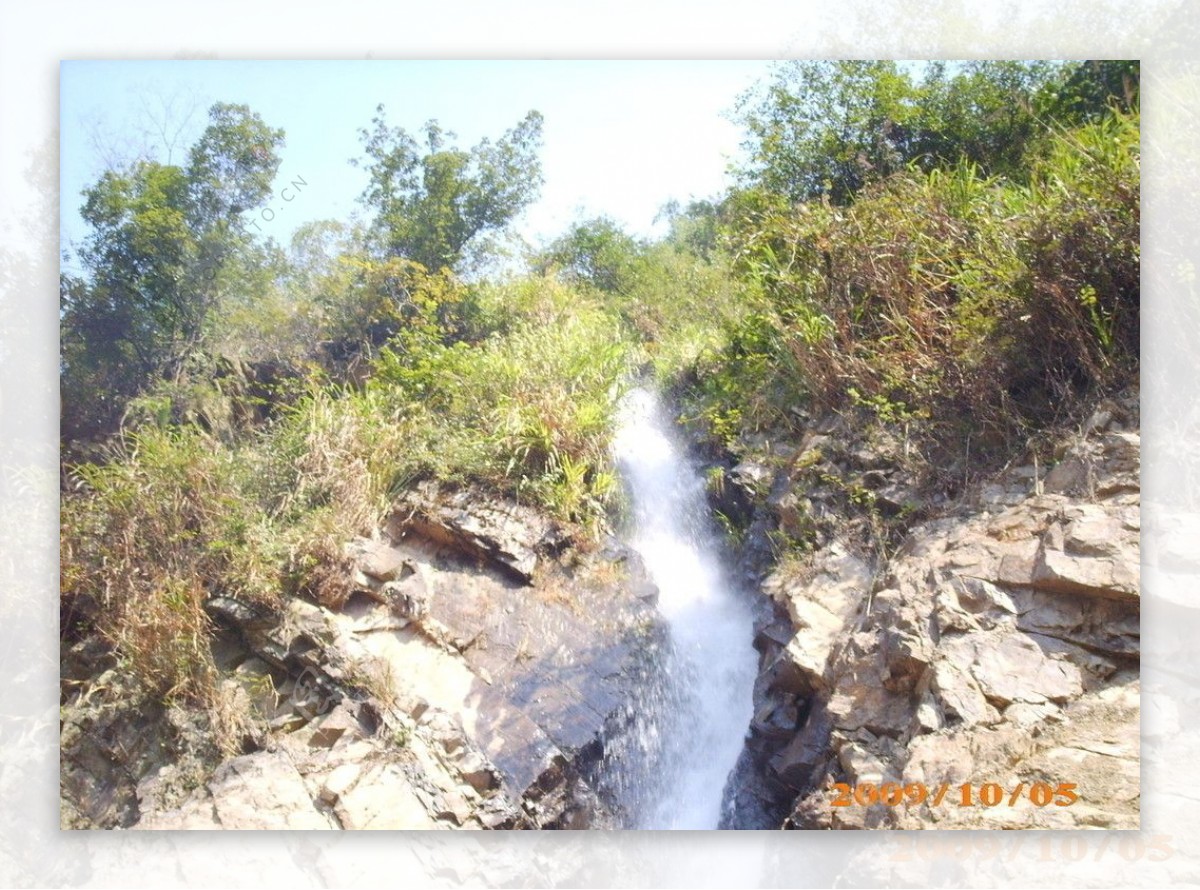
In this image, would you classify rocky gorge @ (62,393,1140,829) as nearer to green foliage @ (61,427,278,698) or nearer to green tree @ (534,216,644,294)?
green foliage @ (61,427,278,698)

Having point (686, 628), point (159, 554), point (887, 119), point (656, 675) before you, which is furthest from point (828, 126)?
point (159, 554)

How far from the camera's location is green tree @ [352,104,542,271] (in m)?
3.55

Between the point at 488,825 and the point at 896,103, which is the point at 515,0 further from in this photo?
the point at 488,825

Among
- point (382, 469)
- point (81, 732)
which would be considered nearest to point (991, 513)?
point (382, 469)

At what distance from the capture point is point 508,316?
13.4ft

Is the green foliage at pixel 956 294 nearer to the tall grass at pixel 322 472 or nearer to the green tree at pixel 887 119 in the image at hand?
the green tree at pixel 887 119

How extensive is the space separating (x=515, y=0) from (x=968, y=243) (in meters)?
2.06

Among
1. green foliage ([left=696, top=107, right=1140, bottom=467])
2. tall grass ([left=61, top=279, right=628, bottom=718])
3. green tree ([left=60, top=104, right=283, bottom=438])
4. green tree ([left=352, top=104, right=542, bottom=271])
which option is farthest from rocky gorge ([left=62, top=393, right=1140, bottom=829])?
green tree ([left=352, top=104, right=542, bottom=271])

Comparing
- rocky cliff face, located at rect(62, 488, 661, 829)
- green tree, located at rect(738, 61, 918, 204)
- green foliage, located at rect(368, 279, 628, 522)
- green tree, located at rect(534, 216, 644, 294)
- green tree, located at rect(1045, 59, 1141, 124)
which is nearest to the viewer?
rocky cliff face, located at rect(62, 488, 661, 829)

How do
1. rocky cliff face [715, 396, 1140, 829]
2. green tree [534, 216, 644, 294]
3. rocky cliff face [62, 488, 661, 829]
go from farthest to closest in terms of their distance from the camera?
green tree [534, 216, 644, 294]
rocky cliff face [62, 488, 661, 829]
rocky cliff face [715, 396, 1140, 829]

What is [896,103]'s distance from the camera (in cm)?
375

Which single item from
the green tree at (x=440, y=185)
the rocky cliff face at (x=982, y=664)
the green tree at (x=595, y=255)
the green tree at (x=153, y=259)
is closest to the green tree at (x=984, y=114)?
the rocky cliff face at (x=982, y=664)

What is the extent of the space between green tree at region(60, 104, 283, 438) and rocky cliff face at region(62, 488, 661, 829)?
961 mm

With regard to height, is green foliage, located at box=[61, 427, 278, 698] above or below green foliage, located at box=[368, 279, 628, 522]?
below
